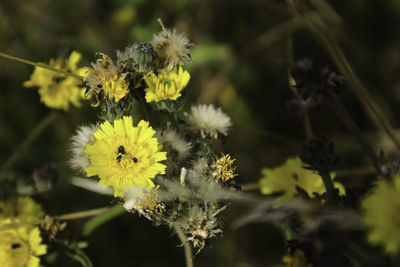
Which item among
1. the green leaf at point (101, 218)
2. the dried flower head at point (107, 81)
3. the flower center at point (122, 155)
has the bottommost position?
the green leaf at point (101, 218)

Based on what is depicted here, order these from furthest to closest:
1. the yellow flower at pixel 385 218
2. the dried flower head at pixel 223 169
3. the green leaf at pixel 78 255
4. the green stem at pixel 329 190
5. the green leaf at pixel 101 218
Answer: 1. the green leaf at pixel 101 218
2. the green leaf at pixel 78 255
3. the dried flower head at pixel 223 169
4. the green stem at pixel 329 190
5. the yellow flower at pixel 385 218

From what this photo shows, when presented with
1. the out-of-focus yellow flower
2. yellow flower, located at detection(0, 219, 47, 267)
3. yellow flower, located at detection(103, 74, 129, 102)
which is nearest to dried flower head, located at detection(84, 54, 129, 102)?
yellow flower, located at detection(103, 74, 129, 102)

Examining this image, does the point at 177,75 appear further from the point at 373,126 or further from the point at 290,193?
the point at 373,126

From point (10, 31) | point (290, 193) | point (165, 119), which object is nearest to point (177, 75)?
point (165, 119)

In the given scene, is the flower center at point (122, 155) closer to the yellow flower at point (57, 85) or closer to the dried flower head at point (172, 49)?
the dried flower head at point (172, 49)

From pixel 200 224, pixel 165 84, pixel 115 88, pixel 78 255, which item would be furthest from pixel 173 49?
pixel 78 255

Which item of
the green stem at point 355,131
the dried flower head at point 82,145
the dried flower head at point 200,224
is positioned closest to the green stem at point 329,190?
the green stem at point 355,131

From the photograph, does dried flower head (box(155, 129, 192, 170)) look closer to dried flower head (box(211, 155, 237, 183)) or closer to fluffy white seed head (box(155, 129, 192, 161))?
fluffy white seed head (box(155, 129, 192, 161))
